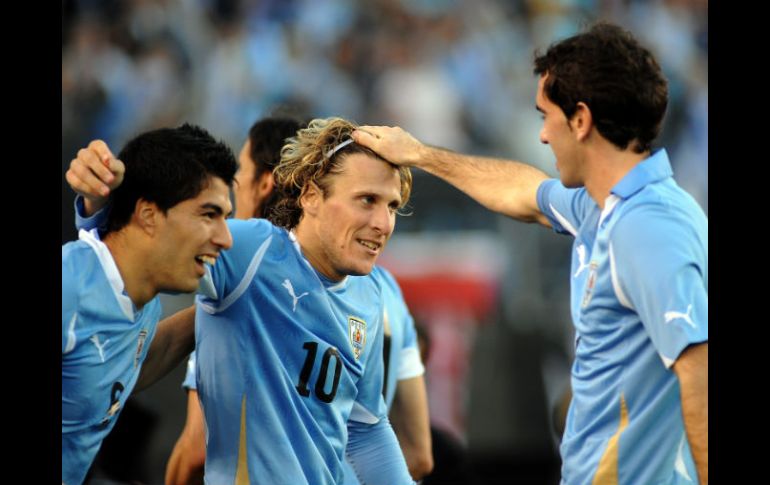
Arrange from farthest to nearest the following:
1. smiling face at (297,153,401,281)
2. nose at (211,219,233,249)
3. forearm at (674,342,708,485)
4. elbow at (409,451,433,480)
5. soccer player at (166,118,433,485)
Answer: elbow at (409,451,433,480) < soccer player at (166,118,433,485) < smiling face at (297,153,401,281) < nose at (211,219,233,249) < forearm at (674,342,708,485)

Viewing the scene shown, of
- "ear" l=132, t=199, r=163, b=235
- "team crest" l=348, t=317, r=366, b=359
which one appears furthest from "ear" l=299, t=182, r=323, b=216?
"ear" l=132, t=199, r=163, b=235

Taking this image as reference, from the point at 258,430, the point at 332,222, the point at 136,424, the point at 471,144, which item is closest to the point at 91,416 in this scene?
the point at 258,430

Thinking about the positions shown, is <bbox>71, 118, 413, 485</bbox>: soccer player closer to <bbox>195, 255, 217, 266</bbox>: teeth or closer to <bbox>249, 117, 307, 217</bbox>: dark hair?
<bbox>195, 255, 217, 266</bbox>: teeth

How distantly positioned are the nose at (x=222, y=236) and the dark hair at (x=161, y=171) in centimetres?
15

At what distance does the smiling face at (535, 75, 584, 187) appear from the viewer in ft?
13.4

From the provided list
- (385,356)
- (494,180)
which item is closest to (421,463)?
(385,356)

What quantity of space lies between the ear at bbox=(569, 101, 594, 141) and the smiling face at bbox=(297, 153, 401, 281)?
2.67 feet

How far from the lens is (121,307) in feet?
12.4

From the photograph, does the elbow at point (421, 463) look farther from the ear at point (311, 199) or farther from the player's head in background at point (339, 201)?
the ear at point (311, 199)

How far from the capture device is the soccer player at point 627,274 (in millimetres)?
3584

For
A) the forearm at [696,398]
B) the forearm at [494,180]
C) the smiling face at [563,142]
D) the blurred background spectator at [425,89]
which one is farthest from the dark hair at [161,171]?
the blurred background spectator at [425,89]

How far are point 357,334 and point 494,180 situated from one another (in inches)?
38.3

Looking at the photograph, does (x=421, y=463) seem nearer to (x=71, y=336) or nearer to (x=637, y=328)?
(x=637, y=328)

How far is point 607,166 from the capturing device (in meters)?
4.04
